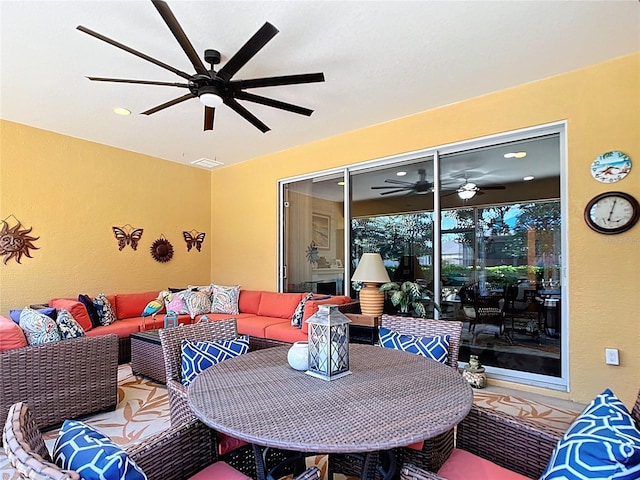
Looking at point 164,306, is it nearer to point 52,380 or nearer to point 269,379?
point 52,380

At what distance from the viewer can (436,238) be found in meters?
3.98

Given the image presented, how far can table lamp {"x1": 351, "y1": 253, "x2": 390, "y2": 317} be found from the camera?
12.4 feet

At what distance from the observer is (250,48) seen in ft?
7.13

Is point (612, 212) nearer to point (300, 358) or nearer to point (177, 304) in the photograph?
point (300, 358)

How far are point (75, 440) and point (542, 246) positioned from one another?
3.80m

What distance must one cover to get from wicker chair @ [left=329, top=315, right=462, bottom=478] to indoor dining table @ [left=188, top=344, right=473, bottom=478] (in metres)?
0.18

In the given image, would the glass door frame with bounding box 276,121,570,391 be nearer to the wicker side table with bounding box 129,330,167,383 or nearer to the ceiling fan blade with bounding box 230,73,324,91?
the ceiling fan blade with bounding box 230,73,324,91

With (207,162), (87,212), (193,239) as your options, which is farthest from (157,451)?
(193,239)

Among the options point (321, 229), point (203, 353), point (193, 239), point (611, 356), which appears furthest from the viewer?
point (193, 239)

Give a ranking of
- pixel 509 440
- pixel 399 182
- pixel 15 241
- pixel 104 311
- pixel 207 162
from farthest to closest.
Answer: pixel 207 162, pixel 399 182, pixel 104 311, pixel 15 241, pixel 509 440

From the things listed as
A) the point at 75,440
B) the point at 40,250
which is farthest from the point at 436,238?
the point at 40,250

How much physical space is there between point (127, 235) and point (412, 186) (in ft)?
13.6

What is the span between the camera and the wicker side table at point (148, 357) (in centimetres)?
341

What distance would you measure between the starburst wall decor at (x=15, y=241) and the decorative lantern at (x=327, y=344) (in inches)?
174
